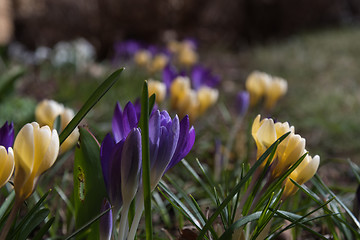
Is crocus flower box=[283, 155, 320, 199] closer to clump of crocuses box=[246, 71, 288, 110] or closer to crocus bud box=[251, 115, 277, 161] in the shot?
crocus bud box=[251, 115, 277, 161]

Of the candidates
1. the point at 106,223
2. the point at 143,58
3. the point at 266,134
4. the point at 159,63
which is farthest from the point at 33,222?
the point at 143,58

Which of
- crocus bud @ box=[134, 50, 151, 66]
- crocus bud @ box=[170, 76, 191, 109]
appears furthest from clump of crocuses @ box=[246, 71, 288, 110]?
crocus bud @ box=[134, 50, 151, 66]

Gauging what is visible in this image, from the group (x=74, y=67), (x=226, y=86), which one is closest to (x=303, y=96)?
(x=226, y=86)

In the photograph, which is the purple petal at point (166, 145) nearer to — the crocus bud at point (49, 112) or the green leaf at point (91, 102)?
the green leaf at point (91, 102)

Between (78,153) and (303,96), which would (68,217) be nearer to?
(78,153)

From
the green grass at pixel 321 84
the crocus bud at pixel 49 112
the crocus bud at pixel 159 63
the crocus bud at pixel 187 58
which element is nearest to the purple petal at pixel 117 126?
the crocus bud at pixel 49 112

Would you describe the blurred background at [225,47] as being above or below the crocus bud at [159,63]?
below

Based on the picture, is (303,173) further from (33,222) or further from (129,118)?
(33,222)

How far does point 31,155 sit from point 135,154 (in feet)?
0.50

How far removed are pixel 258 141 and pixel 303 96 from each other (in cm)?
321

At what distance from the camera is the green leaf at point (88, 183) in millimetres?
853

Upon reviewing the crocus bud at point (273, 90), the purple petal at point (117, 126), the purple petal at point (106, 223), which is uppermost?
the purple petal at point (117, 126)

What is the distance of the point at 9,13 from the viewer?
567cm

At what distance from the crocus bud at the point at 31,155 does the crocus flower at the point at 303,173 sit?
1.41 feet
